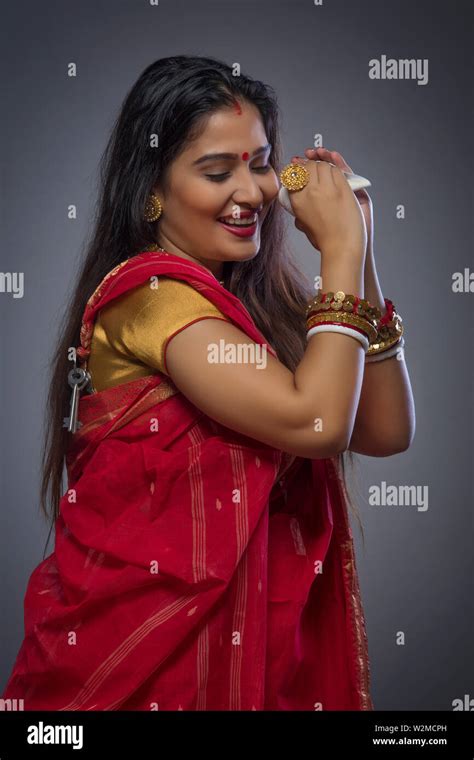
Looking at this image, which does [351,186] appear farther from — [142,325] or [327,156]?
[142,325]

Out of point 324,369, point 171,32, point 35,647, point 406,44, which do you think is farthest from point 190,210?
point 406,44

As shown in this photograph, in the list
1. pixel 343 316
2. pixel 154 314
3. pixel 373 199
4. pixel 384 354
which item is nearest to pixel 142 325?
pixel 154 314

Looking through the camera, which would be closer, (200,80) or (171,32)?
(200,80)

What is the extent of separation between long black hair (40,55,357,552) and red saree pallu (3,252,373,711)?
0.61 ft

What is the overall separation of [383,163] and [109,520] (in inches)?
82.8

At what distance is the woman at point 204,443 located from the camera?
203 cm

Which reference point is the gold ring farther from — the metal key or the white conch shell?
the metal key

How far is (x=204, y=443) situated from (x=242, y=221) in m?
0.44

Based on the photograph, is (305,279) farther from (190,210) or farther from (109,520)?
(109,520)

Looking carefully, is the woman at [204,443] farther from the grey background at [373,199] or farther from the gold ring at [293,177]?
the grey background at [373,199]

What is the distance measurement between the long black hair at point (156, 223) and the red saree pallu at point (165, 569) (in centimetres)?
18

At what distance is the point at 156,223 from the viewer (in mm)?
2301
